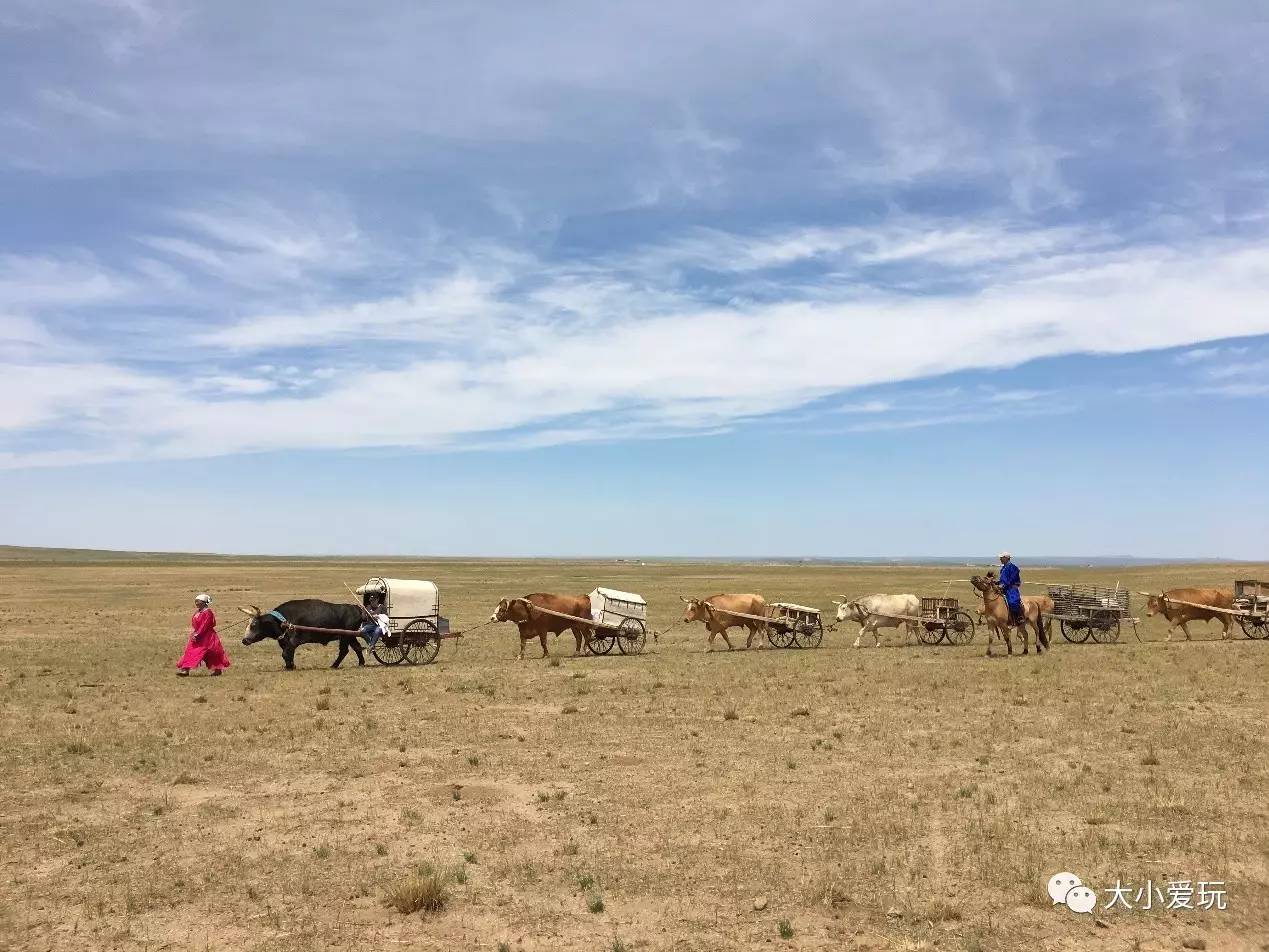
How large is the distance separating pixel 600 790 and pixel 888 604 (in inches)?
764

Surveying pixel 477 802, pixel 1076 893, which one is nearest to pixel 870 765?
pixel 1076 893

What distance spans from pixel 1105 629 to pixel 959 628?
4434 mm

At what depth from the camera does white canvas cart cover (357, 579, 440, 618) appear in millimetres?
24094

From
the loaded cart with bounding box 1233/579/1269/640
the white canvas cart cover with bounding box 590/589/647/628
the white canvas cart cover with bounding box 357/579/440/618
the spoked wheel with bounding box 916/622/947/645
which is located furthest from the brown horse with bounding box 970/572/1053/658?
the white canvas cart cover with bounding box 357/579/440/618

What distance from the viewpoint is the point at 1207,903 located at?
24.9 ft

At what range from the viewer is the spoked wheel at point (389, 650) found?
24156 millimetres

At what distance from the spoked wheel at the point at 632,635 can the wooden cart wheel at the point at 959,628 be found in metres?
9.61

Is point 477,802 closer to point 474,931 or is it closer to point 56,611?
point 474,931

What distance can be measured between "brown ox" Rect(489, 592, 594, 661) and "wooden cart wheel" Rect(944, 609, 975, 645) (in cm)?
1137

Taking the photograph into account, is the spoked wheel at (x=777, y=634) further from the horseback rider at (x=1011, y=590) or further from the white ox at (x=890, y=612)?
the horseback rider at (x=1011, y=590)

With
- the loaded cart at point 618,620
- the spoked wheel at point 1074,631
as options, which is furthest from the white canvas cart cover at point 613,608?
the spoked wheel at point 1074,631

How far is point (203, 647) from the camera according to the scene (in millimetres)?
21750

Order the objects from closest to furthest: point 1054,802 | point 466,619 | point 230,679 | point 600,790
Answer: point 1054,802 < point 600,790 < point 230,679 < point 466,619

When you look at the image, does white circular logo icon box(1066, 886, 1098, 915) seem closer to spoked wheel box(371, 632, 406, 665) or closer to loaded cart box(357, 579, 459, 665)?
loaded cart box(357, 579, 459, 665)
